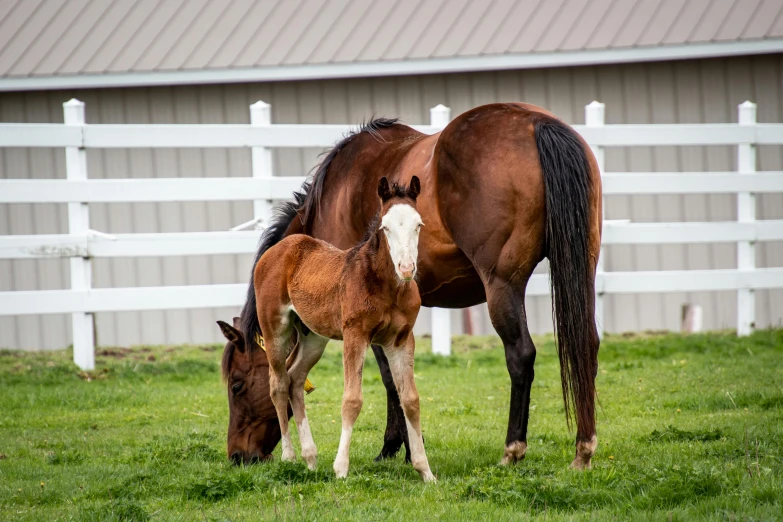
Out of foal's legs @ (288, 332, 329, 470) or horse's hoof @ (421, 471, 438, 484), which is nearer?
horse's hoof @ (421, 471, 438, 484)

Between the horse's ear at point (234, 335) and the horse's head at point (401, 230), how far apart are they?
4.91 ft

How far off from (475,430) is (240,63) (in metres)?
6.00

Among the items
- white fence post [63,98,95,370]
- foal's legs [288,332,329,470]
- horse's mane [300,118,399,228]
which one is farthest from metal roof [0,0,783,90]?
foal's legs [288,332,329,470]

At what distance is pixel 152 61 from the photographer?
10.5 metres

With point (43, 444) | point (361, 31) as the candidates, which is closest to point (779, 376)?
point (43, 444)

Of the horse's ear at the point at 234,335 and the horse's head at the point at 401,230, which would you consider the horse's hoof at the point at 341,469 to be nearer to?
the horse's head at the point at 401,230

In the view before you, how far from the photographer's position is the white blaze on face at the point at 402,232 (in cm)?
411

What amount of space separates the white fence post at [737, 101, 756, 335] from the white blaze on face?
20.2ft

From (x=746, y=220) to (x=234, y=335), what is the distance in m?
6.07

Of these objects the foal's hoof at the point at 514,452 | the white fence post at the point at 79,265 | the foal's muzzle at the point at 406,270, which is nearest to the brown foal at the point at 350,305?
the foal's muzzle at the point at 406,270

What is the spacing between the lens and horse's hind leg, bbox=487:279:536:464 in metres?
4.79

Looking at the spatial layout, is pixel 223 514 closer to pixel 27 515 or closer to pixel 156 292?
pixel 27 515

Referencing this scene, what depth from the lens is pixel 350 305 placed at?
457 cm

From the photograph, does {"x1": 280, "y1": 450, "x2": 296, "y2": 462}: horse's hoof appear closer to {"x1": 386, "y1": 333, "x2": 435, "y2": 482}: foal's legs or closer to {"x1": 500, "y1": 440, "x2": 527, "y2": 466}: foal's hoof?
A: {"x1": 386, "y1": 333, "x2": 435, "y2": 482}: foal's legs
